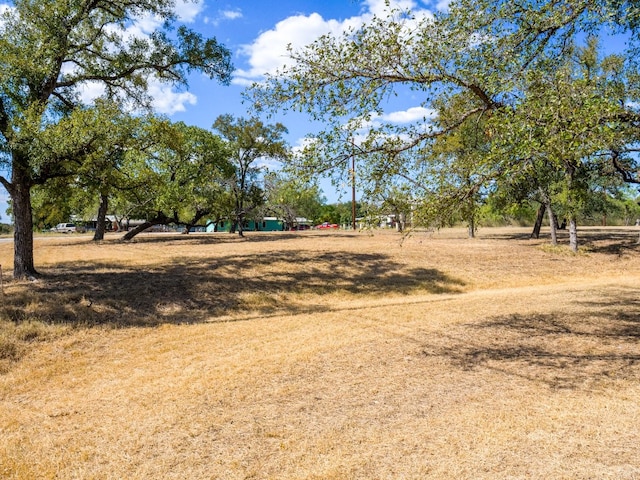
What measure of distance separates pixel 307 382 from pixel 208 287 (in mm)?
8405

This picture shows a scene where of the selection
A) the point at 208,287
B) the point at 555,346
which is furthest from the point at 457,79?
the point at 208,287

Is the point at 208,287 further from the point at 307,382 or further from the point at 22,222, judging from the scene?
the point at 307,382

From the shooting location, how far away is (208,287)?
14141 mm

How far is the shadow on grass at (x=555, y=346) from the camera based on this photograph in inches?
258

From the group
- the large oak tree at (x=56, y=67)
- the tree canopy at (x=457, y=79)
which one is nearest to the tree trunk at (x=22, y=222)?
the large oak tree at (x=56, y=67)

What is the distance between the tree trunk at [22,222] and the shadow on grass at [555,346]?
37.7 feet

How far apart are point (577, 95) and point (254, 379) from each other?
19.1ft

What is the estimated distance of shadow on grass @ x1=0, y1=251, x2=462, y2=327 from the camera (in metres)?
10.8

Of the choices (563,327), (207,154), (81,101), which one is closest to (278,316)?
(563,327)

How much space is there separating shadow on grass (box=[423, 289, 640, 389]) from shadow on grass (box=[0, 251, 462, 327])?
528 centimetres

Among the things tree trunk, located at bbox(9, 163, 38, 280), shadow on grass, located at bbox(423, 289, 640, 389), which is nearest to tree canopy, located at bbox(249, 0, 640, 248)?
shadow on grass, located at bbox(423, 289, 640, 389)

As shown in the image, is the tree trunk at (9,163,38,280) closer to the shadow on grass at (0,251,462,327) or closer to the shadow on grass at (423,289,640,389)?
the shadow on grass at (0,251,462,327)

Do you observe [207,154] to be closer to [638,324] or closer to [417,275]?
[417,275]

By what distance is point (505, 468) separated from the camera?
3.91 m
